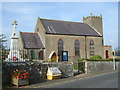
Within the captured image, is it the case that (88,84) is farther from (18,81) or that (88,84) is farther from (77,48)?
(77,48)

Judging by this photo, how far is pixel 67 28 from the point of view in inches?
1479

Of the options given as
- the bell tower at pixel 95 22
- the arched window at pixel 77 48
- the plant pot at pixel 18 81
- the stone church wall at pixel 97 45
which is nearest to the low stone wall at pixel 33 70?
the plant pot at pixel 18 81

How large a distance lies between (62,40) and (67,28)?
13.3 ft

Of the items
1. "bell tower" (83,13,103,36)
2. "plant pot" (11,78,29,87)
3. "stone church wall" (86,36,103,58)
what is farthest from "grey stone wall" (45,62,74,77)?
"bell tower" (83,13,103,36)

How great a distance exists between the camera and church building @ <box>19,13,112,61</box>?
3269 cm

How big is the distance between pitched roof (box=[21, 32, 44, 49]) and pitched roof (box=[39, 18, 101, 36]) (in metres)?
3.03

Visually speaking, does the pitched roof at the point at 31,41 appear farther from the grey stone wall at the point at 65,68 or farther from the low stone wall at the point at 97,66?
the grey stone wall at the point at 65,68

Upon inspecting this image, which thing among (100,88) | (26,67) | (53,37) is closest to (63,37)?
(53,37)

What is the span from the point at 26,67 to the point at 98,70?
11.1 m

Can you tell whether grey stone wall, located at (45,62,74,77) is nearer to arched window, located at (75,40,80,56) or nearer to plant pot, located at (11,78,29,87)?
plant pot, located at (11,78,29,87)

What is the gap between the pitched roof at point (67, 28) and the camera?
3512cm

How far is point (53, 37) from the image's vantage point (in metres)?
33.9

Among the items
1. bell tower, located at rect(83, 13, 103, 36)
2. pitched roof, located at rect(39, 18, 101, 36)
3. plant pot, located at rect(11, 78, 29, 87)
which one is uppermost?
bell tower, located at rect(83, 13, 103, 36)

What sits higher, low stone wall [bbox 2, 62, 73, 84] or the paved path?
low stone wall [bbox 2, 62, 73, 84]
